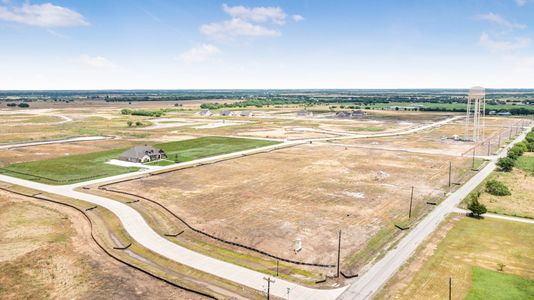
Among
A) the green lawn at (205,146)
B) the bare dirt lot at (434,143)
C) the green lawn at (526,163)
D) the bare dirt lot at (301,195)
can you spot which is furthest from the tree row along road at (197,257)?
the bare dirt lot at (434,143)

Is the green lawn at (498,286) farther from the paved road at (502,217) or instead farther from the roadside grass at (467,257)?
the paved road at (502,217)

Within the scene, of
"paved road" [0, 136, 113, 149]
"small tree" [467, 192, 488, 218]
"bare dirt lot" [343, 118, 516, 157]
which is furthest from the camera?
"paved road" [0, 136, 113, 149]

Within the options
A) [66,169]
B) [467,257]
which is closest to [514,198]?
[467,257]

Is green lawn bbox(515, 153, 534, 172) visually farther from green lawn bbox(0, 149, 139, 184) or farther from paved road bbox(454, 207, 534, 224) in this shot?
green lawn bbox(0, 149, 139, 184)

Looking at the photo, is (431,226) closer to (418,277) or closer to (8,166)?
(418,277)

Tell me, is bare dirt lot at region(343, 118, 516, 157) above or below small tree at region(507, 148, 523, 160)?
below

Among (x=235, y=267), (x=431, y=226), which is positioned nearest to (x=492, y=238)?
(x=431, y=226)

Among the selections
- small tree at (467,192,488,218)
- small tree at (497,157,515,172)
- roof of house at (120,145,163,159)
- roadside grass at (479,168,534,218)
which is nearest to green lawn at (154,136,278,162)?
roof of house at (120,145,163,159)

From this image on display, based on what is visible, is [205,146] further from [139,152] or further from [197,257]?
[197,257]
